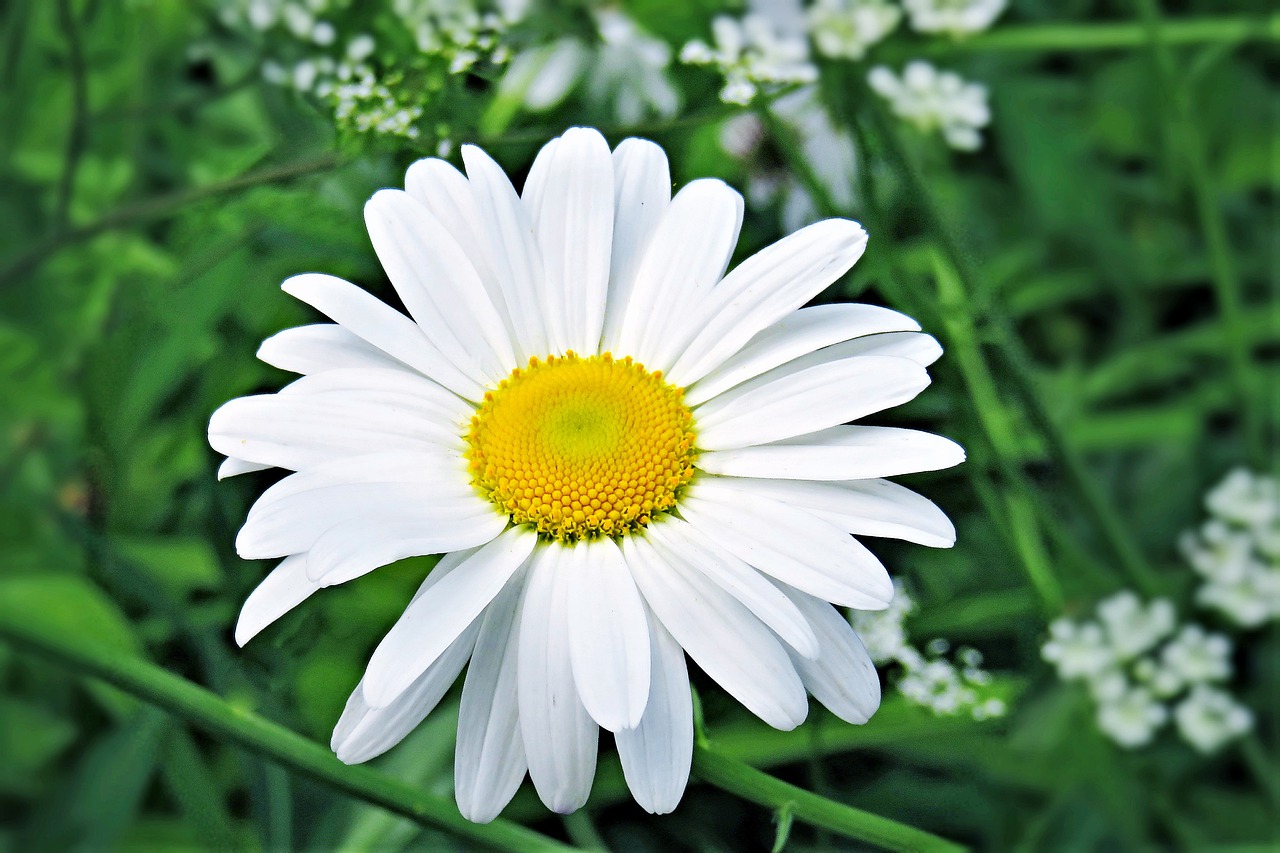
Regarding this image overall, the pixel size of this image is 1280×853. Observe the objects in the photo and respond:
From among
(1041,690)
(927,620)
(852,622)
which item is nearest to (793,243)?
(852,622)

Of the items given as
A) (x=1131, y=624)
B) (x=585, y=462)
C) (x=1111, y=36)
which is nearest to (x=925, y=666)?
(x=585, y=462)

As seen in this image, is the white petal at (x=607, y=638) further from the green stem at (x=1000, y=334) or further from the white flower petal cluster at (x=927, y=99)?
the white flower petal cluster at (x=927, y=99)

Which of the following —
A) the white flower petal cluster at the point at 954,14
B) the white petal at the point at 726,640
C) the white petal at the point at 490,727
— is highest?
the white flower petal cluster at the point at 954,14

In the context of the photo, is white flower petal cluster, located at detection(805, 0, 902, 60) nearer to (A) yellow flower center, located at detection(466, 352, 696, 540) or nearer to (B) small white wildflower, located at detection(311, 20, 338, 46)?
(B) small white wildflower, located at detection(311, 20, 338, 46)

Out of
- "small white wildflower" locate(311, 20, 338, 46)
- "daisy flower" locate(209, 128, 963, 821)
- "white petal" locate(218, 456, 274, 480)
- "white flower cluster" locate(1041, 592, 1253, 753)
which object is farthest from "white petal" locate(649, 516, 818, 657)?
"white flower cluster" locate(1041, 592, 1253, 753)

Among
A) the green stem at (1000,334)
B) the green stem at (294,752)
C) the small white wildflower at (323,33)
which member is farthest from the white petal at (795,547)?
the small white wildflower at (323,33)

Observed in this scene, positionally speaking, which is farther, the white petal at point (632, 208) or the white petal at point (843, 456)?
the white petal at point (632, 208)

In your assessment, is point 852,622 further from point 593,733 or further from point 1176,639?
point 1176,639
